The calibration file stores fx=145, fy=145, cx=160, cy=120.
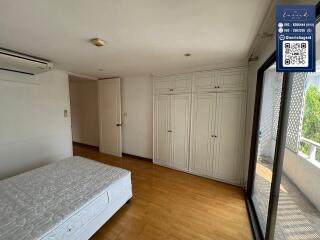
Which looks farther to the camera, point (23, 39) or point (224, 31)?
point (23, 39)

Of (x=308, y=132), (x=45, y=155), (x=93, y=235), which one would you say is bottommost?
(x=93, y=235)

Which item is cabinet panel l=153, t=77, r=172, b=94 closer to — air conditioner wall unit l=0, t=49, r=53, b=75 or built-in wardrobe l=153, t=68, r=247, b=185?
built-in wardrobe l=153, t=68, r=247, b=185

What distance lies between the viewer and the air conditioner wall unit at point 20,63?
203 cm

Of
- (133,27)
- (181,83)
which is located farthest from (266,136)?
(133,27)

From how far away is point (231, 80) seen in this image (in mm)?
2650

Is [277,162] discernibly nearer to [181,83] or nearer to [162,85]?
[181,83]

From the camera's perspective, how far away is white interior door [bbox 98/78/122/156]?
400 cm

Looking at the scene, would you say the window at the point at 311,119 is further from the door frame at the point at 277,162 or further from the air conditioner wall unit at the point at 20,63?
the air conditioner wall unit at the point at 20,63

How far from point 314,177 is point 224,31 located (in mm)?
2437

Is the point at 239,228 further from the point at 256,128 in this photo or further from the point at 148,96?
the point at 148,96

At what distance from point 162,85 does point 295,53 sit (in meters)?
2.76

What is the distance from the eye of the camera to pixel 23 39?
68.9 inches

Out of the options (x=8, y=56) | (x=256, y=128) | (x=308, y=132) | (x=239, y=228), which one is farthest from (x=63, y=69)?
(x=308, y=132)

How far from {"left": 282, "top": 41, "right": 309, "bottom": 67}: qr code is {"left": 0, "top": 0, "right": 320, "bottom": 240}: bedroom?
0.56 metres
